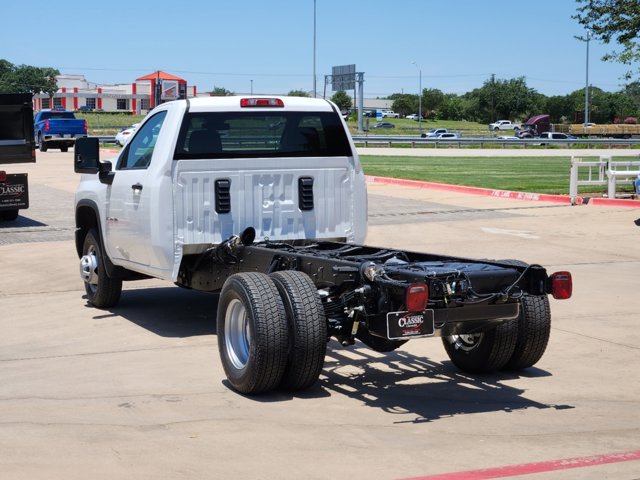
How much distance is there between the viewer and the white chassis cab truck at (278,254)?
276 inches

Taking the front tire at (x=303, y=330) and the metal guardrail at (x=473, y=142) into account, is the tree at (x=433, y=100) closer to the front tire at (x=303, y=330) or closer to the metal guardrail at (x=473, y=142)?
the metal guardrail at (x=473, y=142)

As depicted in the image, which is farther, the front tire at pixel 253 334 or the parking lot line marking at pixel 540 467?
the front tire at pixel 253 334

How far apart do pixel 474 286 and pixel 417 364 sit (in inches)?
67.1

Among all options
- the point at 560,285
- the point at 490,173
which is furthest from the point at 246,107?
the point at 490,173

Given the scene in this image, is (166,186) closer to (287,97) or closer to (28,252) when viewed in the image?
(287,97)

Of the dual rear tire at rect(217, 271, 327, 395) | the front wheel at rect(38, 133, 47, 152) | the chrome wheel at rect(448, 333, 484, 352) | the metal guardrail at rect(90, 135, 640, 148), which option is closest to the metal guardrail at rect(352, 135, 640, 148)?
the metal guardrail at rect(90, 135, 640, 148)

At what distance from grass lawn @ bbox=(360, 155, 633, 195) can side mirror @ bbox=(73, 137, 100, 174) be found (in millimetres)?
17155

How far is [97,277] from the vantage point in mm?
10836

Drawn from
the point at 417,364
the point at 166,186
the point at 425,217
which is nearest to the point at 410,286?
the point at 417,364

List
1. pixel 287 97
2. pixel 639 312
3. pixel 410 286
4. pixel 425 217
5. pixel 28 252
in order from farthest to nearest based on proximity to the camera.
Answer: pixel 425 217 → pixel 28 252 → pixel 639 312 → pixel 287 97 → pixel 410 286

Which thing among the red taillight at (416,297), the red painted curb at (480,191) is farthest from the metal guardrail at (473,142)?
the red taillight at (416,297)

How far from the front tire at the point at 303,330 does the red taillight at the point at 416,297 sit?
0.77m

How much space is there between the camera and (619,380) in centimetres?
792

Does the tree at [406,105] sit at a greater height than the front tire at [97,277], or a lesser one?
greater
